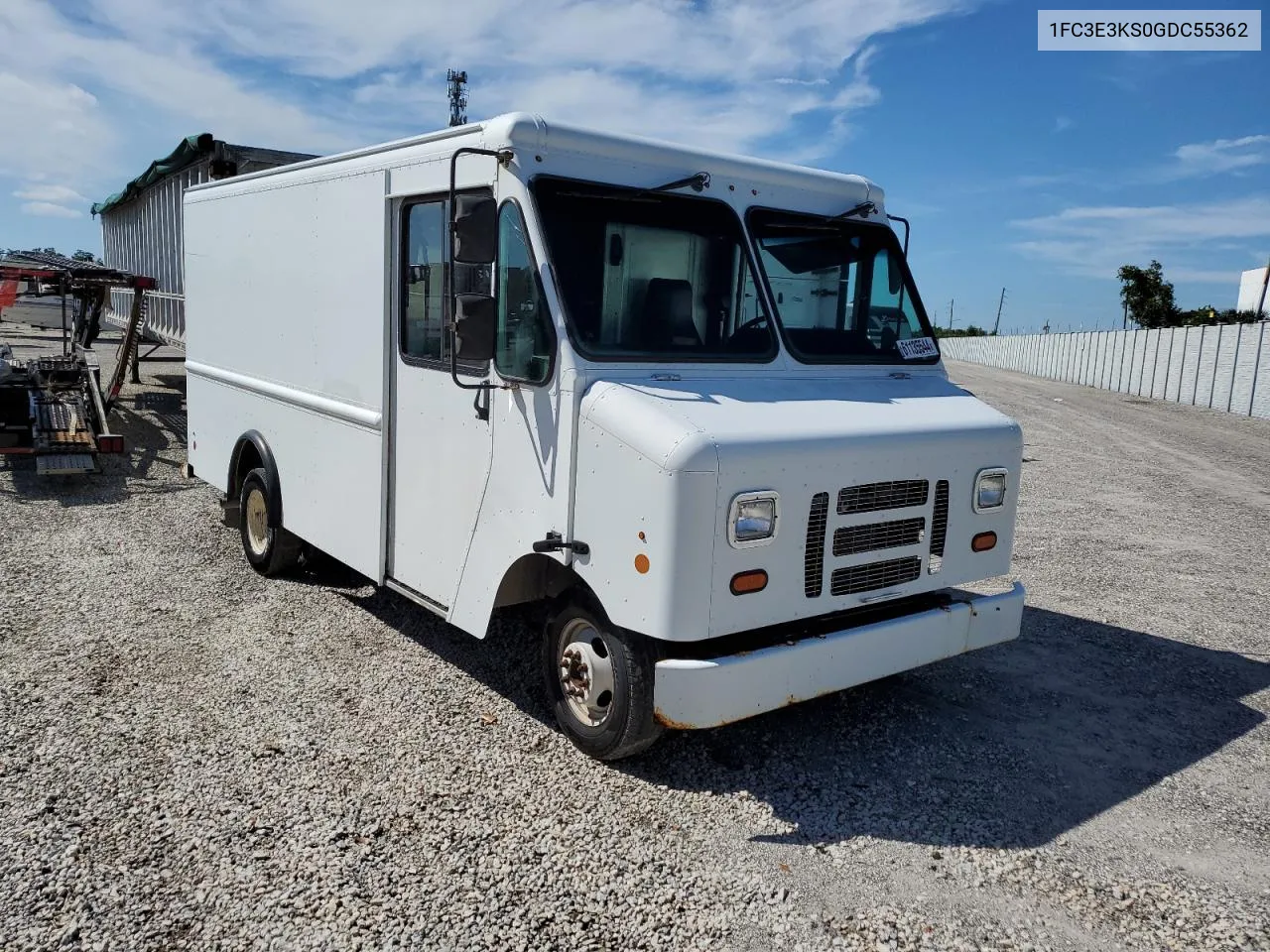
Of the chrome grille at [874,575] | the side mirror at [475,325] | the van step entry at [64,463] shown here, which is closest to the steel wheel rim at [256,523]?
the side mirror at [475,325]

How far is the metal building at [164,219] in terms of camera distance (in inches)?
355

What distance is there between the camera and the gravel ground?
3295 mm

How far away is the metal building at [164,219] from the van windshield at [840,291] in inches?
232

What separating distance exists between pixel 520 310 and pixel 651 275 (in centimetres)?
63

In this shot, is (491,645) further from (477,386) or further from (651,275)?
(651,275)

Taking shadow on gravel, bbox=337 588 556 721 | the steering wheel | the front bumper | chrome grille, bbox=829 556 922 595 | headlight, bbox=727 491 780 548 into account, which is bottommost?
shadow on gravel, bbox=337 588 556 721

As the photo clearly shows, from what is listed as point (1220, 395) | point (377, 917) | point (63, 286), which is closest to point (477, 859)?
point (377, 917)

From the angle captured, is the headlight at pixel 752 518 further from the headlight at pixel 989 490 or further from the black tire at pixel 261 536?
the black tire at pixel 261 536

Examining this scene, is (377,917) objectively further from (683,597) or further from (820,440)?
(820,440)

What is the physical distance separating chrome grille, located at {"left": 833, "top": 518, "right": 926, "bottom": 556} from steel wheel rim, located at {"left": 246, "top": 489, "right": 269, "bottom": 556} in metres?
4.38

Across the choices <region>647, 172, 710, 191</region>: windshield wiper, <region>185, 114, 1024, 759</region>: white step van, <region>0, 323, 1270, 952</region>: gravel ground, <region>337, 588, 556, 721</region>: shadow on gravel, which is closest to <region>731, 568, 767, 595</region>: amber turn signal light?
<region>185, 114, 1024, 759</region>: white step van

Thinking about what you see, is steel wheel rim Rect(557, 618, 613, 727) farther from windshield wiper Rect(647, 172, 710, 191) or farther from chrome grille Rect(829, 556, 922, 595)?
windshield wiper Rect(647, 172, 710, 191)

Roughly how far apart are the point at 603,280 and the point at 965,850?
2.75 m

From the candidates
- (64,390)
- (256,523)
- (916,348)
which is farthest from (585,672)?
(64,390)
